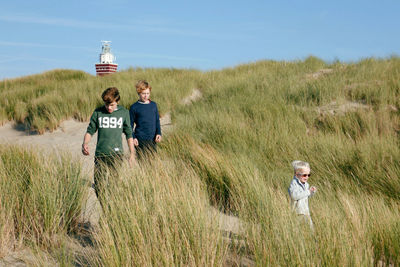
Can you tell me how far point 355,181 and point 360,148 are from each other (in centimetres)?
90

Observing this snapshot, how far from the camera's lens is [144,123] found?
16.3 ft

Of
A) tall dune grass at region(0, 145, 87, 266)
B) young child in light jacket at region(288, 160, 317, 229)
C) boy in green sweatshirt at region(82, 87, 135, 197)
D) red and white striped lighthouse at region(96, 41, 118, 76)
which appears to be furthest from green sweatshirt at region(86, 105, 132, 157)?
red and white striped lighthouse at region(96, 41, 118, 76)

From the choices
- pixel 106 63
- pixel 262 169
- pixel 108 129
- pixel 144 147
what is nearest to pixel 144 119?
pixel 144 147

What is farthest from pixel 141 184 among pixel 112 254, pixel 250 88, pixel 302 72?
pixel 302 72

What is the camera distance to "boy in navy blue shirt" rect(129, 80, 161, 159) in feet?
16.2

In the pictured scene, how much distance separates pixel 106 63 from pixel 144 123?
23286 mm

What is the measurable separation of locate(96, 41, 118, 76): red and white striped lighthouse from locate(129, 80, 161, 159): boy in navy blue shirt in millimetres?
22379

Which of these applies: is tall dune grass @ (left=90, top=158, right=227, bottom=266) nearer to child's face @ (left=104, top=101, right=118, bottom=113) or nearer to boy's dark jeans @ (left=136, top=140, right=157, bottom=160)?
child's face @ (left=104, top=101, right=118, bottom=113)

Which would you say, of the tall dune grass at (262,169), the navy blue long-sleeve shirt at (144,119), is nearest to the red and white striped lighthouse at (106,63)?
the tall dune grass at (262,169)

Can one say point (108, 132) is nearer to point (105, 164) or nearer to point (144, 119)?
point (105, 164)

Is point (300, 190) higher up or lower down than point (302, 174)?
lower down

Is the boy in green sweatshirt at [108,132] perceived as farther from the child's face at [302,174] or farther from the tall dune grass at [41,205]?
the child's face at [302,174]

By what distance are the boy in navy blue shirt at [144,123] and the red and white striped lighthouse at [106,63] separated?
22379 mm

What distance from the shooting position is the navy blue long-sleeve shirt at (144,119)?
4.94 meters
